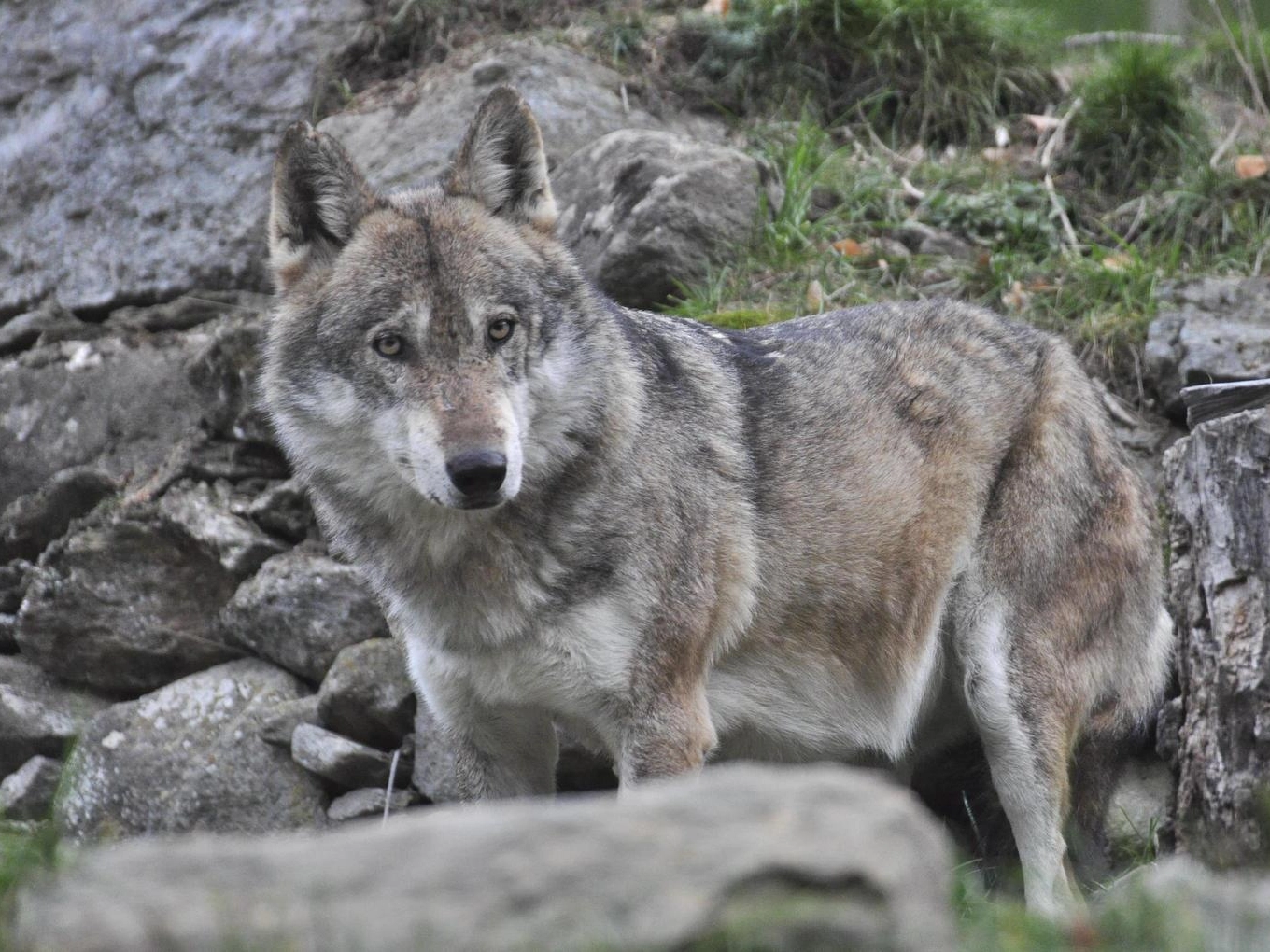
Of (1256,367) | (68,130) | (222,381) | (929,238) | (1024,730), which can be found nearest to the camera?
(1024,730)

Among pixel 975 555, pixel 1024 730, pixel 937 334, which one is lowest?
pixel 1024 730

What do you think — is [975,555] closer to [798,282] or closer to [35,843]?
[798,282]

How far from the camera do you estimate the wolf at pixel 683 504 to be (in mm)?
4418

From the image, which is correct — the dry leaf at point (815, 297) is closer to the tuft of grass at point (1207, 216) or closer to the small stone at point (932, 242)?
the small stone at point (932, 242)

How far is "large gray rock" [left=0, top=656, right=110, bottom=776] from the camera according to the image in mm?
7188

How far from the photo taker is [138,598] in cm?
718

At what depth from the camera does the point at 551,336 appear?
4504 mm

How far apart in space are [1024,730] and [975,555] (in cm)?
69

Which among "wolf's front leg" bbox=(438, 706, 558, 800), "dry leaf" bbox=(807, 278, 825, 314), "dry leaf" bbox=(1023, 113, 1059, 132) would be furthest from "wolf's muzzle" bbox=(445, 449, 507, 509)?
"dry leaf" bbox=(1023, 113, 1059, 132)

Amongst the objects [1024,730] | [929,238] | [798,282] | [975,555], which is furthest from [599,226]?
[1024,730]

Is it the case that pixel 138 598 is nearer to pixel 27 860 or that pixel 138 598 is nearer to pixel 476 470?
pixel 476 470

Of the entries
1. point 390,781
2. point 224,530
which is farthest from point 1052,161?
point 390,781

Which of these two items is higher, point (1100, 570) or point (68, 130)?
point (68, 130)

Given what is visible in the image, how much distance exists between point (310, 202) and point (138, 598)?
3.32 metres
